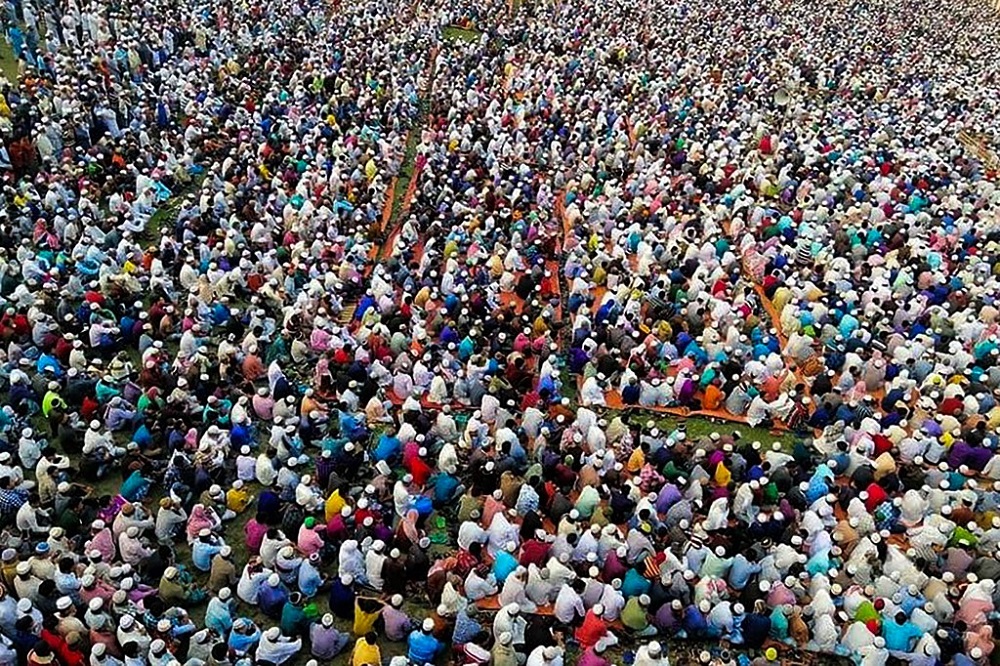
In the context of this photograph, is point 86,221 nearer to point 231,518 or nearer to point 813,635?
point 231,518

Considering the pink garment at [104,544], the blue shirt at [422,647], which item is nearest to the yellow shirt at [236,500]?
the pink garment at [104,544]

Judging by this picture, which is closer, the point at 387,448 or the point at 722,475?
the point at 722,475

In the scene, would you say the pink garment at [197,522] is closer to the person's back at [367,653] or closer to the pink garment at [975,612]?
the person's back at [367,653]

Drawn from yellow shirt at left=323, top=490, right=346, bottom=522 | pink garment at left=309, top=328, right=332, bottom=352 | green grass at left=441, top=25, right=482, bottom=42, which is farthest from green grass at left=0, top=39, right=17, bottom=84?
yellow shirt at left=323, top=490, right=346, bottom=522

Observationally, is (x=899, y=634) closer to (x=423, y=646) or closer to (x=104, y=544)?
(x=423, y=646)

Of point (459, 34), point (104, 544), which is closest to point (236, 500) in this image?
point (104, 544)

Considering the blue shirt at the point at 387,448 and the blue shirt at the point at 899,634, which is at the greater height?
the blue shirt at the point at 899,634

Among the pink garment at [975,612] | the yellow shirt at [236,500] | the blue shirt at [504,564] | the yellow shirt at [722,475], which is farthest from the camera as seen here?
the yellow shirt at [722,475]
